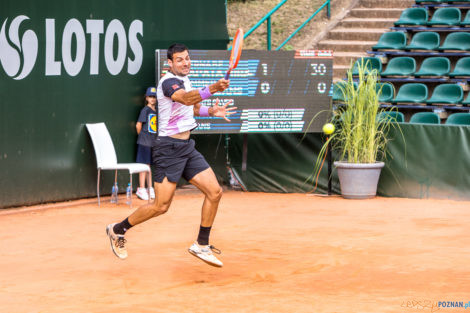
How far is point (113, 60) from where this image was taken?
490 inches

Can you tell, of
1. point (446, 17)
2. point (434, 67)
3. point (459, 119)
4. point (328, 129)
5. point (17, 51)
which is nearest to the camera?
point (17, 51)

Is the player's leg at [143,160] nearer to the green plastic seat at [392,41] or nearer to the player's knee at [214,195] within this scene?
the player's knee at [214,195]

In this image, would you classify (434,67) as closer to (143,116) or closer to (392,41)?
(392,41)

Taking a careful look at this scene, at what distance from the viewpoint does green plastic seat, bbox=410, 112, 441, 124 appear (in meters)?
13.3

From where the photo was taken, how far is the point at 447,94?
1438 centimetres

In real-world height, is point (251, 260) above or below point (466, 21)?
below

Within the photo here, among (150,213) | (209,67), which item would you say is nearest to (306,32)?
(209,67)

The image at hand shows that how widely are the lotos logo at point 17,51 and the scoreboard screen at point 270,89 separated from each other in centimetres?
245

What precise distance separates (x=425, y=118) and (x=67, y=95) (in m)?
6.07

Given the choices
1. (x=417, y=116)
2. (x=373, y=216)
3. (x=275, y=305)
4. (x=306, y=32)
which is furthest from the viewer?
(x=306, y=32)

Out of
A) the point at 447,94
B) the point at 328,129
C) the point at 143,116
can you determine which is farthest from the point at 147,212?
the point at 447,94

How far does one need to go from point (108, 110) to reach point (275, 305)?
7082 millimetres

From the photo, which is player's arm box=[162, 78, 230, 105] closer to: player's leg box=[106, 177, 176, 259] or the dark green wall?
player's leg box=[106, 177, 176, 259]

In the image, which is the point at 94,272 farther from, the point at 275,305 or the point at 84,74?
the point at 84,74
